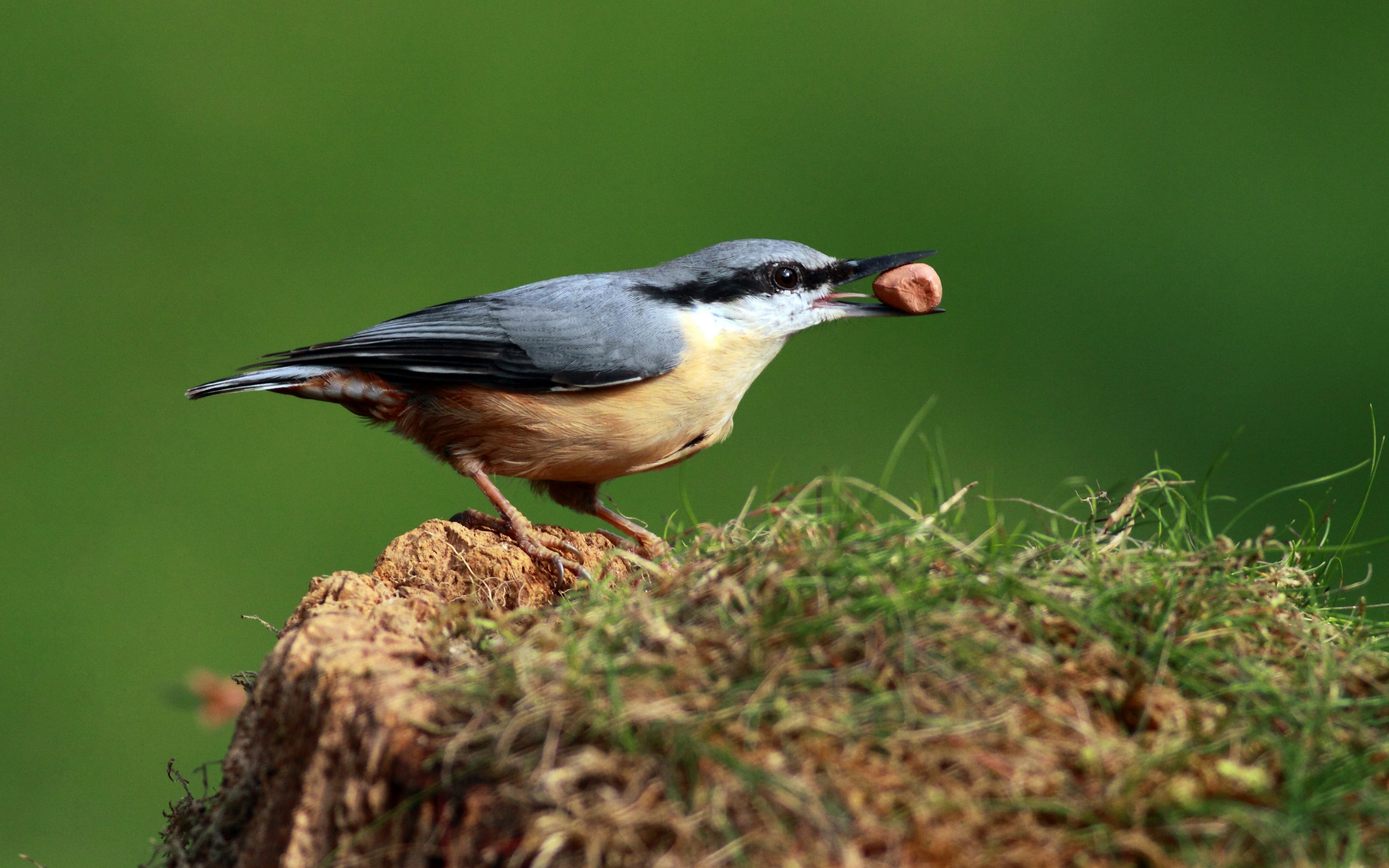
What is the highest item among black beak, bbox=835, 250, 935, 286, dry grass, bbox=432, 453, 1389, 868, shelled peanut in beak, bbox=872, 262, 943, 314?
black beak, bbox=835, 250, 935, 286

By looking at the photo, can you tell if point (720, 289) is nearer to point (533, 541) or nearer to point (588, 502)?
point (588, 502)

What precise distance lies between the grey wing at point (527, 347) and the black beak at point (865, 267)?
72 centimetres

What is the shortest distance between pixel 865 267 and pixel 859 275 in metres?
0.04

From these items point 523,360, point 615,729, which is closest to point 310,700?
point 615,729

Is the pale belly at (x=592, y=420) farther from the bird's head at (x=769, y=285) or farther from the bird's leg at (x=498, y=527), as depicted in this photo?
the bird's leg at (x=498, y=527)

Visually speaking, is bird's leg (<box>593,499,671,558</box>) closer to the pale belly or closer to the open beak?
the pale belly

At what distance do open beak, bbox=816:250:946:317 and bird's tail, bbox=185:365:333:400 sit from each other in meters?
1.96

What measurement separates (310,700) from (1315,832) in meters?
1.65

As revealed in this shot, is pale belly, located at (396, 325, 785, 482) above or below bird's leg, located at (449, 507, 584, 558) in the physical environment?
above

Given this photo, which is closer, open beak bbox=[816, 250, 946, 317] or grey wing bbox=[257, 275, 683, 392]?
grey wing bbox=[257, 275, 683, 392]

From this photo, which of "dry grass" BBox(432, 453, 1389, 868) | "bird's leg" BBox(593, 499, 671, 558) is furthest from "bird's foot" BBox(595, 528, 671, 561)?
"dry grass" BBox(432, 453, 1389, 868)

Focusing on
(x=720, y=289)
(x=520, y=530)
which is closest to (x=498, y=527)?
(x=520, y=530)

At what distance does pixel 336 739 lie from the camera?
1848 mm

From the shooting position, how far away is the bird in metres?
3.91
